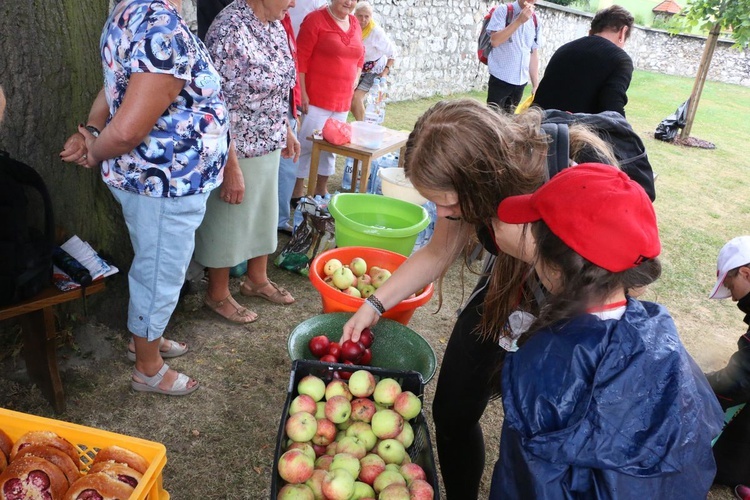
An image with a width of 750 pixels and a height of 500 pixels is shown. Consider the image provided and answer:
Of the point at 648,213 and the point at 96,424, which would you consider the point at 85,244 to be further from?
the point at 648,213

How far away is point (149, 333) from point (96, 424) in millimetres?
482

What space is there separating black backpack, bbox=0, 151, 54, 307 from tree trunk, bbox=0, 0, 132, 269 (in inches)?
12.2

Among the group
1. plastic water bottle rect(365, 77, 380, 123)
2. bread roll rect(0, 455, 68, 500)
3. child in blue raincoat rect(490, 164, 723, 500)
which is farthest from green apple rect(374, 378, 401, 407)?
plastic water bottle rect(365, 77, 380, 123)

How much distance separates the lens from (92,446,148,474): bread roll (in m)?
1.28

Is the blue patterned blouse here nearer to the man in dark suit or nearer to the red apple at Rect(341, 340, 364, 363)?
the red apple at Rect(341, 340, 364, 363)

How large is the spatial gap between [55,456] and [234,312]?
7.03ft

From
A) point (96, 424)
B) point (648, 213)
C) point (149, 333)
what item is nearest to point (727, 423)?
point (648, 213)

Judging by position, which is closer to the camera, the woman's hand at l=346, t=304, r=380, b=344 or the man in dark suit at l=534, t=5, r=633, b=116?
the woman's hand at l=346, t=304, r=380, b=344

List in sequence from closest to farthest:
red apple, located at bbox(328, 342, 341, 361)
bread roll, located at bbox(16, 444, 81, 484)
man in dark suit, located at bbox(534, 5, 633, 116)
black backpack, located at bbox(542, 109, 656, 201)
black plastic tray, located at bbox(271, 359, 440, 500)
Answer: bread roll, located at bbox(16, 444, 81, 484), black plastic tray, located at bbox(271, 359, 440, 500), black backpack, located at bbox(542, 109, 656, 201), red apple, located at bbox(328, 342, 341, 361), man in dark suit, located at bbox(534, 5, 633, 116)

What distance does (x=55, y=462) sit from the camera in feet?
4.16

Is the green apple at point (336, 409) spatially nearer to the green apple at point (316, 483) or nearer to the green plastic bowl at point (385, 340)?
the green apple at point (316, 483)

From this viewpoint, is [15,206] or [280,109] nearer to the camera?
[15,206]

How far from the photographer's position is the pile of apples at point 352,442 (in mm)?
1443

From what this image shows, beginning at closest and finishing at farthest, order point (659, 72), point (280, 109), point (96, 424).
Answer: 1. point (96, 424)
2. point (280, 109)
3. point (659, 72)
